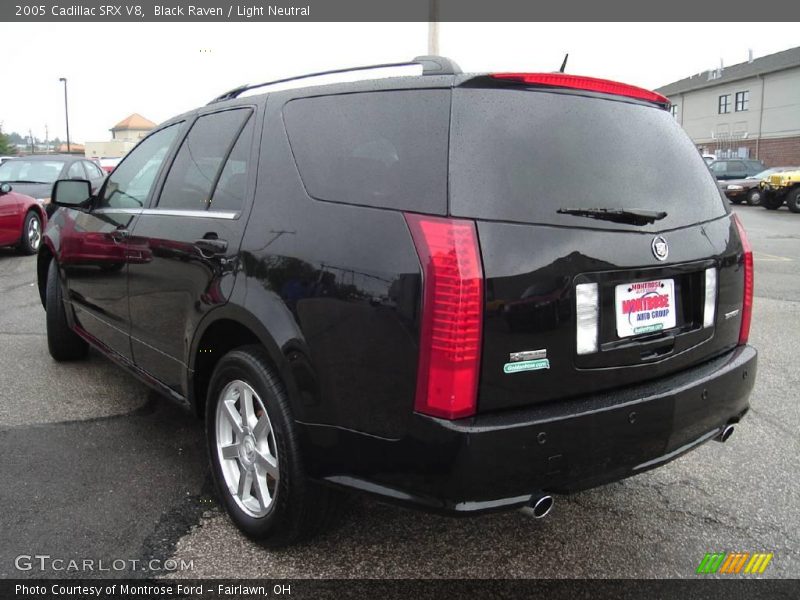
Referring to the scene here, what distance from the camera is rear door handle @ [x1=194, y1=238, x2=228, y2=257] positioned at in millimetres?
2650

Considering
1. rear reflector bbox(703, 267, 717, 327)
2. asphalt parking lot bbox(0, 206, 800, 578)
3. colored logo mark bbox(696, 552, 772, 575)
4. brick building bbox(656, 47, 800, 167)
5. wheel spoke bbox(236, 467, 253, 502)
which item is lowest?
colored logo mark bbox(696, 552, 772, 575)

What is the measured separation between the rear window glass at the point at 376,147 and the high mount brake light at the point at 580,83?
274mm

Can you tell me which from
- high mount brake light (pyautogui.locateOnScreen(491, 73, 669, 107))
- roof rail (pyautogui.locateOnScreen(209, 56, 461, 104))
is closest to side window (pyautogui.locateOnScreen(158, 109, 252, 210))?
roof rail (pyautogui.locateOnScreen(209, 56, 461, 104))

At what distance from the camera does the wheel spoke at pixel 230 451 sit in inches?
107

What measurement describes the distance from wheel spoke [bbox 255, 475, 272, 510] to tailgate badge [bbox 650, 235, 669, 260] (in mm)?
1652

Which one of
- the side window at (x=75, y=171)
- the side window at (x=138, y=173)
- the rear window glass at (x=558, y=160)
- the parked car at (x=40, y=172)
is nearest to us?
the rear window glass at (x=558, y=160)

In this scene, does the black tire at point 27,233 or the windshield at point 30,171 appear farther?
the windshield at point 30,171

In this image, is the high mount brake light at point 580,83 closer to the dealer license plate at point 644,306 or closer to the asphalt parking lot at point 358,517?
the dealer license plate at point 644,306

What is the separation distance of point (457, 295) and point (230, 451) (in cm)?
136

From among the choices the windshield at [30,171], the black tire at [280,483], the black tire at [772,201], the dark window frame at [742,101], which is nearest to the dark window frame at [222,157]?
the black tire at [280,483]

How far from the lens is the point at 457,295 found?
1908 millimetres

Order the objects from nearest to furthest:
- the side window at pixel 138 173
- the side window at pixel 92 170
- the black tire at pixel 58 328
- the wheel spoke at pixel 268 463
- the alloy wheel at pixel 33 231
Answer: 1. the wheel spoke at pixel 268 463
2. the side window at pixel 138 173
3. the black tire at pixel 58 328
4. the alloy wheel at pixel 33 231
5. the side window at pixel 92 170

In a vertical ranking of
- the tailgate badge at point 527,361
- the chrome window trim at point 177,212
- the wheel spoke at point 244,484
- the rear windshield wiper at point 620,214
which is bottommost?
the wheel spoke at point 244,484

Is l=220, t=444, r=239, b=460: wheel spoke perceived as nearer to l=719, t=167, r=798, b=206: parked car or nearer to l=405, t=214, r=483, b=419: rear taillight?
l=405, t=214, r=483, b=419: rear taillight
